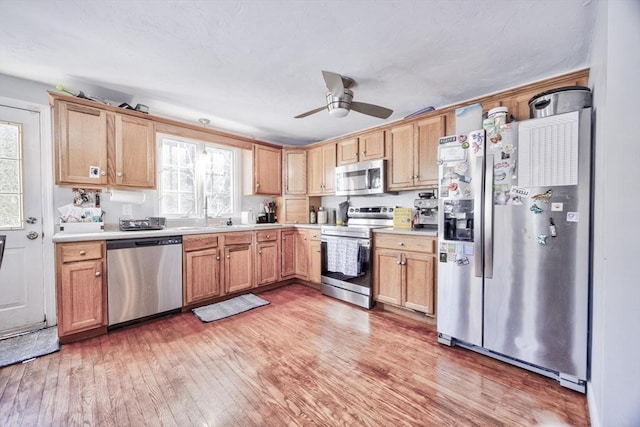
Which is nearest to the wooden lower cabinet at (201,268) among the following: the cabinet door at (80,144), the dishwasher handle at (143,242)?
the dishwasher handle at (143,242)

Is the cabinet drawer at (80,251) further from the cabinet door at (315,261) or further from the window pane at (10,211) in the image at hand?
the cabinet door at (315,261)

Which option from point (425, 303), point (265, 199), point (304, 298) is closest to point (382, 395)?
point (425, 303)

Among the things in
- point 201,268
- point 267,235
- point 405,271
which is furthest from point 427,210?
point 201,268

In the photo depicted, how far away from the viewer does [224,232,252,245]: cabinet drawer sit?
10.8 feet

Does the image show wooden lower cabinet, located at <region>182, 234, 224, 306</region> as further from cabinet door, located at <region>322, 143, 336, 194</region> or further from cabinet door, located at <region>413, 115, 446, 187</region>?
cabinet door, located at <region>413, 115, 446, 187</region>

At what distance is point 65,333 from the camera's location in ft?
7.29

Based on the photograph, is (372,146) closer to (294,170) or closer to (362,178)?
(362,178)

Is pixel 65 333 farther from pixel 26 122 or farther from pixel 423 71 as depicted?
pixel 423 71

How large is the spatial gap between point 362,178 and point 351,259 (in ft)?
3.63

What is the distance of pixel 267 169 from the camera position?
4.11 meters

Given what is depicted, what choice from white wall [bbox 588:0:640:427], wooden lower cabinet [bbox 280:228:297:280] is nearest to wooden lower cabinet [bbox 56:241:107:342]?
wooden lower cabinet [bbox 280:228:297:280]

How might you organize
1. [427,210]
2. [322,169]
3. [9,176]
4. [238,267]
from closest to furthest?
[9,176] → [427,210] → [238,267] → [322,169]

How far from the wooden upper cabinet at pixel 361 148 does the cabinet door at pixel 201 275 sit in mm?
2158

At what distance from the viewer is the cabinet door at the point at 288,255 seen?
389cm
